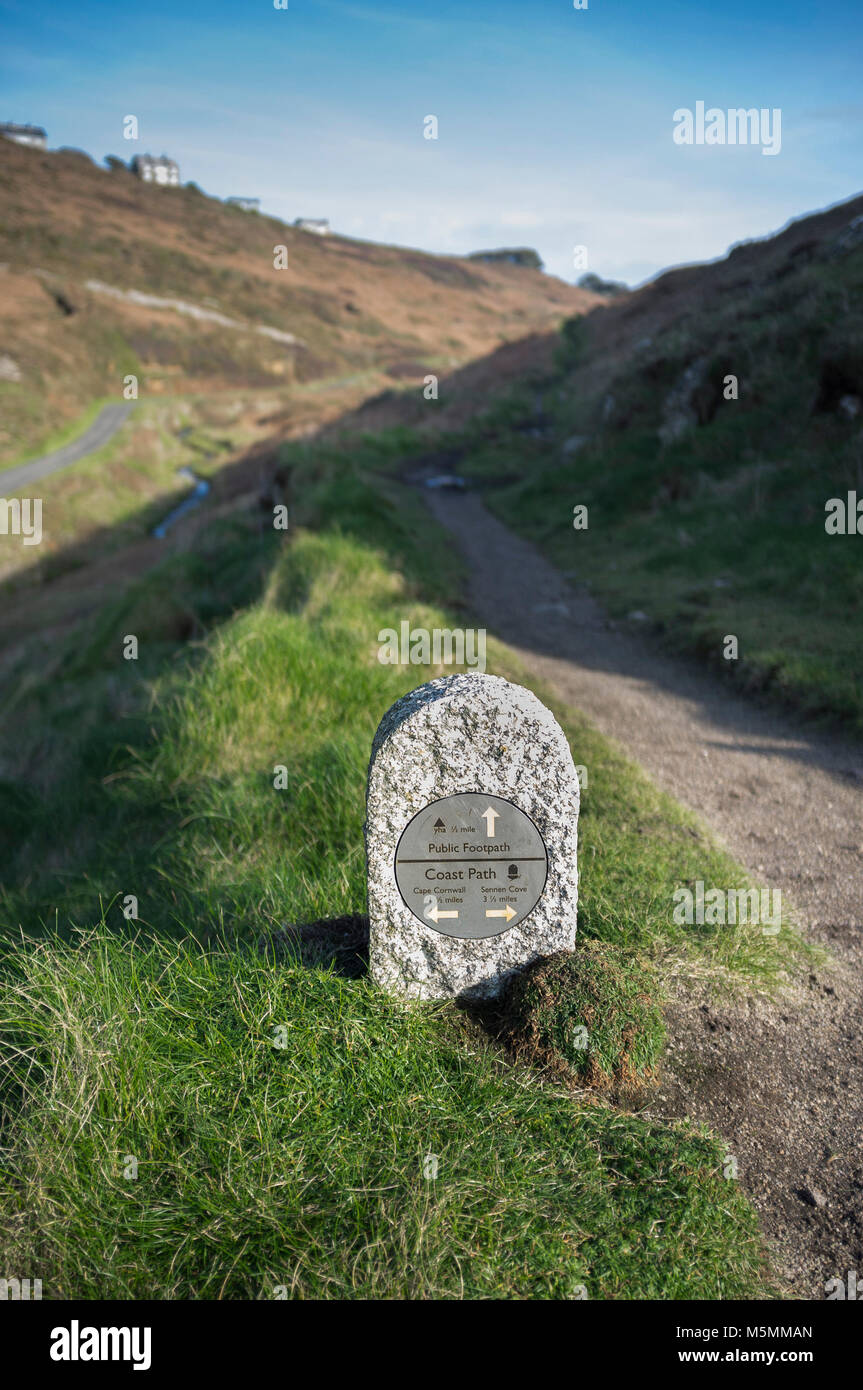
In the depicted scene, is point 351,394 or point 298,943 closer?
point 298,943

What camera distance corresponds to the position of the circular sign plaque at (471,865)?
9.89 feet

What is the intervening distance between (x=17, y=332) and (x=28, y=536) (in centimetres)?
2222

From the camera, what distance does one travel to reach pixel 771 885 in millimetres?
4457

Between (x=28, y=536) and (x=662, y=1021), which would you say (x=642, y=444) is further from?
(x=28, y=536)

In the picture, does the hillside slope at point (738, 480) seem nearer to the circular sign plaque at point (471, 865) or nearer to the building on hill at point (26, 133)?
the circular sign plaque at point (471, 865)

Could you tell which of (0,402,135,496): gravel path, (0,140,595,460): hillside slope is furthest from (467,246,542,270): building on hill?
(0,402,135,496): gravel path

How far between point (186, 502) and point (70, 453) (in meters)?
7.22

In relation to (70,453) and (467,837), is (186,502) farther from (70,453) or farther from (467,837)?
(467,837)

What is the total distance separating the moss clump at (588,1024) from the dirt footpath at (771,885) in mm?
155

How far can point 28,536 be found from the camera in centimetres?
2517

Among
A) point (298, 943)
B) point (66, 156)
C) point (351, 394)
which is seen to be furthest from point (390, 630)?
point (66, 156)

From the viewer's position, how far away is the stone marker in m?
2.94

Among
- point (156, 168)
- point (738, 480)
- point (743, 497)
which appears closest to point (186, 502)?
point (738, 480)

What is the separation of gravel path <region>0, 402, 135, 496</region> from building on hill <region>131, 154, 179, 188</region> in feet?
178
